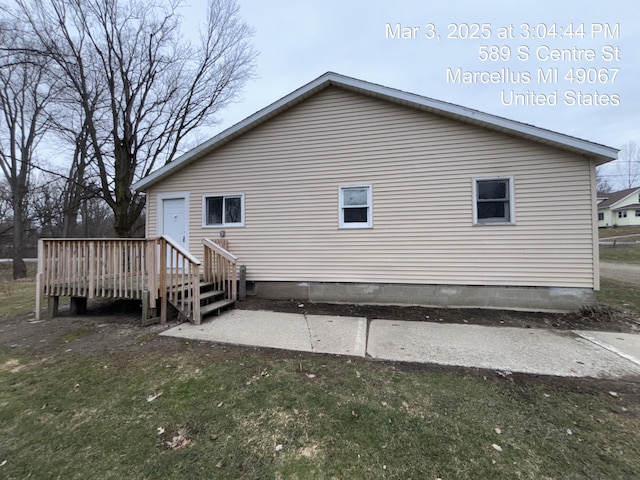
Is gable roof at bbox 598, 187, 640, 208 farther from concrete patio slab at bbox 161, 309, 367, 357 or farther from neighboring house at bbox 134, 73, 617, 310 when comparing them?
concrete patio slab at bbox 161, 309, 367, 357

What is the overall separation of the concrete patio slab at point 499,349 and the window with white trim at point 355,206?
272 cm

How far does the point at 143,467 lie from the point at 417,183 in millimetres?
6571

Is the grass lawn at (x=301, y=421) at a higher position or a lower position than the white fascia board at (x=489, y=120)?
lower

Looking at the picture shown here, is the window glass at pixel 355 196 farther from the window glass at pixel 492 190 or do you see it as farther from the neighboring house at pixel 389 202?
the window glass at pixel 492 190

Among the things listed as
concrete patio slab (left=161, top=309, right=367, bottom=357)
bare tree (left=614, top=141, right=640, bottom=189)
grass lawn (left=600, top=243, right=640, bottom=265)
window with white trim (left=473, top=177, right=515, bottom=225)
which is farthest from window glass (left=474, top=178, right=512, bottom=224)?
bare tree (left=614, top=141, right=640, bottom=189)

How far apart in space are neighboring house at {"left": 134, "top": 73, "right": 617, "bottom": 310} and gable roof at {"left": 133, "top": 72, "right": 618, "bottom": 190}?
0.03m

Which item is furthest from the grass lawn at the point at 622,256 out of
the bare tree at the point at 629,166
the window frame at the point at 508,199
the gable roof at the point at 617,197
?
the bare tree at the point at 629,166

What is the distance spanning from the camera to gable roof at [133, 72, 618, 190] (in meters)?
5.69

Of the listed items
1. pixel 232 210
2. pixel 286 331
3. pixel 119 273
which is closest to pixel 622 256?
pixel 286 331

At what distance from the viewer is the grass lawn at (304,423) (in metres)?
2.01

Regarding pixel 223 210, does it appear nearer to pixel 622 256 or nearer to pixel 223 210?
pixel 223 210

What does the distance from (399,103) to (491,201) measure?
3.16 meters

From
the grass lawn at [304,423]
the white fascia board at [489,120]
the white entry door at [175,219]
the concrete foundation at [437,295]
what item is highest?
the white fascia board at [489,120]

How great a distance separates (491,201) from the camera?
6359mm
